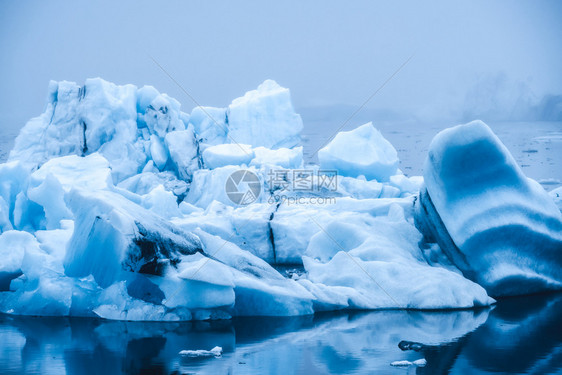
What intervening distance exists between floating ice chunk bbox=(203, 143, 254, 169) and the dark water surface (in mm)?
9369

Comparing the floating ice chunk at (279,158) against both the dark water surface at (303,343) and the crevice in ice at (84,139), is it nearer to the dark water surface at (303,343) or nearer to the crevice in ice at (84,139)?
the crevice in ice at (84,139)

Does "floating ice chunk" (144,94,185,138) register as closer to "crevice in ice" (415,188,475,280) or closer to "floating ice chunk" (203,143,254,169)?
"floating ice chunk" (203,143,254,169)

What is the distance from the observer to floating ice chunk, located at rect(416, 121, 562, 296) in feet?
23.1

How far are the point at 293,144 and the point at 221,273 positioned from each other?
42.3ft

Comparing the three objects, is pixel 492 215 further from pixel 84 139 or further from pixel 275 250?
pixel 84 139

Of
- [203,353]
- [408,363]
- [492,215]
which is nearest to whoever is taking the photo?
[408,363]

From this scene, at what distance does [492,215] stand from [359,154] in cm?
778

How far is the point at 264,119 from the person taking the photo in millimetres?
17734

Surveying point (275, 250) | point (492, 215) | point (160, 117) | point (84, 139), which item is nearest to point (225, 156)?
point (160, 117)

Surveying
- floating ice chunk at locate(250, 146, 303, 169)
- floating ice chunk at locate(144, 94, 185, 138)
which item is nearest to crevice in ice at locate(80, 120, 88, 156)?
floating ice chunk at locate(144, 94, 185, 138)

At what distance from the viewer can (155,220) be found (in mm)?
6438

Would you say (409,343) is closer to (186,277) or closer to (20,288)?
(186,277)

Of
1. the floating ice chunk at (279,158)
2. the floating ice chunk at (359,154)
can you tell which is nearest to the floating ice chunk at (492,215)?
the floating ice chunk at (359,154)

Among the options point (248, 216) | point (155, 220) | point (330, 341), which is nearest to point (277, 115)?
point (248, 216)
